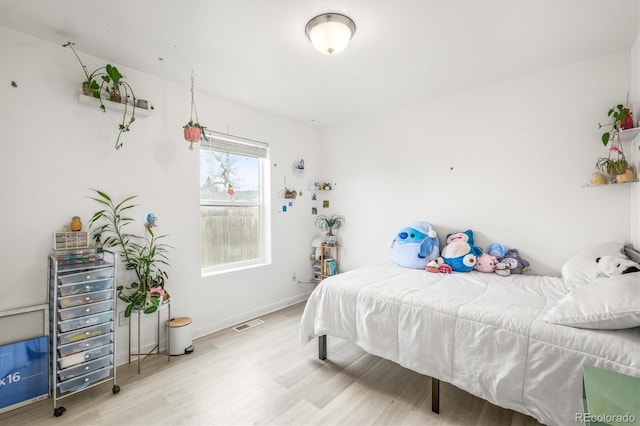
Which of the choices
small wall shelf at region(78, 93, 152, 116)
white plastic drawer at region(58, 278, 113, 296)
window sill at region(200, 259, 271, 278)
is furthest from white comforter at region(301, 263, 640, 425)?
small wall shelf at region(78, 93, 152, 116)

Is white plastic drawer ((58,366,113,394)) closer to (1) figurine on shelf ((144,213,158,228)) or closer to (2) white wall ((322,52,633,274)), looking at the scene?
(1) figurine on shelf ((144,213,158,228))

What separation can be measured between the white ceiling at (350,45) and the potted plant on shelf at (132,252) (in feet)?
3.82

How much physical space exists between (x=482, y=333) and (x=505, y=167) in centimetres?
180

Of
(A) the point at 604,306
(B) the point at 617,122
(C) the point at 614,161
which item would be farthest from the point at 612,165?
(A) the point at 604,306

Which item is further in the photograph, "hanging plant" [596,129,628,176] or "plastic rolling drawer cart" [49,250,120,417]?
"hanging plant" [596,129,628,176]

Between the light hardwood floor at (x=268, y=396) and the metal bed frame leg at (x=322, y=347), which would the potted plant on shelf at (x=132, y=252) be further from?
the metal bed frame leg at (x=322, y=347)

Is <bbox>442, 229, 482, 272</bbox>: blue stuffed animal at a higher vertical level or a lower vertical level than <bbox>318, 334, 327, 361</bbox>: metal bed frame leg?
higher

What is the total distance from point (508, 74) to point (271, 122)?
8.23 feet

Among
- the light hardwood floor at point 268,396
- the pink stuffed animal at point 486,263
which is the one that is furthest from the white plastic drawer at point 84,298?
the pink stuffed animal at point 486,263

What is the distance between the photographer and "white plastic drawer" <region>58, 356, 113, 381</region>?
188 centimetres

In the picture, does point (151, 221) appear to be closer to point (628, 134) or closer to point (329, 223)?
point (329, 223)

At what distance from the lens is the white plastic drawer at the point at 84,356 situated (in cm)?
186

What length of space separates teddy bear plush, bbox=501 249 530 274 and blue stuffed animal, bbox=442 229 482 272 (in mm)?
236

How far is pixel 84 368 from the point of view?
196 centimetres
